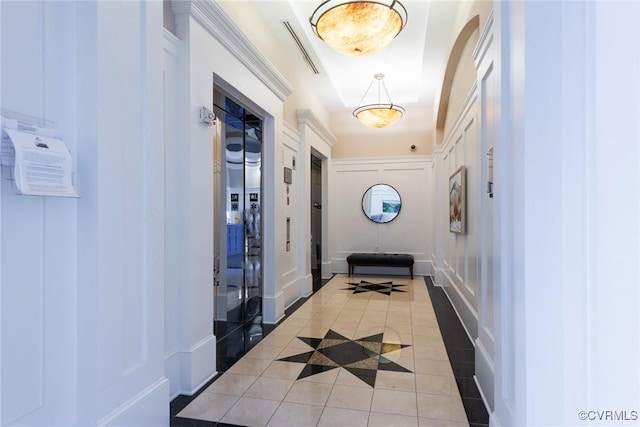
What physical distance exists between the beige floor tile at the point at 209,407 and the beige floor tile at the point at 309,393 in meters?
0.43

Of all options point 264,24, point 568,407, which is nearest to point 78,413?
point 568,407

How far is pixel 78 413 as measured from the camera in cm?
171

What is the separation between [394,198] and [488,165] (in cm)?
581

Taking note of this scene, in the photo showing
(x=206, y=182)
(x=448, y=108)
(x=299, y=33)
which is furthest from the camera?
(x=448, y=108)

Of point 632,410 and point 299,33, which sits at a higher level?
point 299,33

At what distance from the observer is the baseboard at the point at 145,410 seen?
70.2 inches

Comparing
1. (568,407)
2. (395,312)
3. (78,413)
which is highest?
(568,407)

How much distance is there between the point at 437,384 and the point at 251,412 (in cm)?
151

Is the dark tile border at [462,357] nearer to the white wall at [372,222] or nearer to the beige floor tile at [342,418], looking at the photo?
the beige floor tile at [342,418]

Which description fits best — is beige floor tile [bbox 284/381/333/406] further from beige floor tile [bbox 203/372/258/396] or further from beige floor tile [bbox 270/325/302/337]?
beige floor tile [bbox 270/325/302/337]

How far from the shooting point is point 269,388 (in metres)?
2.77

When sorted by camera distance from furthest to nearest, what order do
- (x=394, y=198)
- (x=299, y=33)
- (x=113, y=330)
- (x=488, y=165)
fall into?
(x=394, y=198) → (x=299, y=33) → (x=488, y=165) → (x=113, y=330)

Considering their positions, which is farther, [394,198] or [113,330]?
[394,198]

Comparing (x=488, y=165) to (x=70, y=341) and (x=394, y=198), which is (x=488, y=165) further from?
(x=394, y=198)
